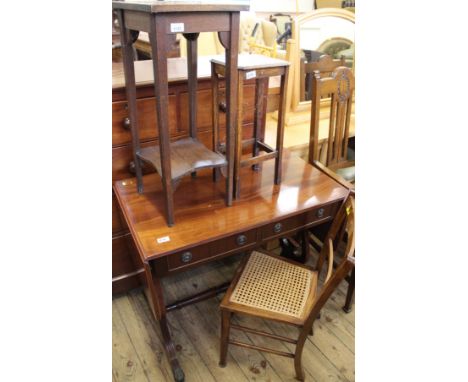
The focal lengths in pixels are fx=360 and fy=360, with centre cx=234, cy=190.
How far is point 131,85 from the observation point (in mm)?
1310

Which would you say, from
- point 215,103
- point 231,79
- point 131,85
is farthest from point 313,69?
point 131,85

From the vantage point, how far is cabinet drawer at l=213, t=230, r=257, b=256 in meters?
1.34

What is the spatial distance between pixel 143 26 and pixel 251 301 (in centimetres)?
103

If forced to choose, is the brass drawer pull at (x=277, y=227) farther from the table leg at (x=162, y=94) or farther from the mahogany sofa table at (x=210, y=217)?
the table leg at (x=162, y=94)

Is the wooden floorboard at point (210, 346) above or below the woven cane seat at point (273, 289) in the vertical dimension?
below

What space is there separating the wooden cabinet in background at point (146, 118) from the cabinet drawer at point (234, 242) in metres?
0.51

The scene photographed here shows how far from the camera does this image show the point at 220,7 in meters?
1.08

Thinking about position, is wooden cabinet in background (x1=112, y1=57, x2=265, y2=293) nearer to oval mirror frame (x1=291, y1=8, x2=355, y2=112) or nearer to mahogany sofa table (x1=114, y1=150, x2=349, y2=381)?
mahogany sofa table (x1=114, y1=150, x2=349, y2=381)

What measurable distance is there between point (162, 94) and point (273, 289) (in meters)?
0.86

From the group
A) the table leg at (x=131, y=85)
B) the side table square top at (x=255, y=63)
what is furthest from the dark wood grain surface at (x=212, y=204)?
the side table square top at (x=255, y=63)

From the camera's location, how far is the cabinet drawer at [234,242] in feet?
4.38

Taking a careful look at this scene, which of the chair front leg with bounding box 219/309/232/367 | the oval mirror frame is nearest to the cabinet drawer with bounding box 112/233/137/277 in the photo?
the chair front leg with bounding box 219/309/232/367

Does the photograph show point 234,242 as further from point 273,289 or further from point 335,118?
point 335,118
